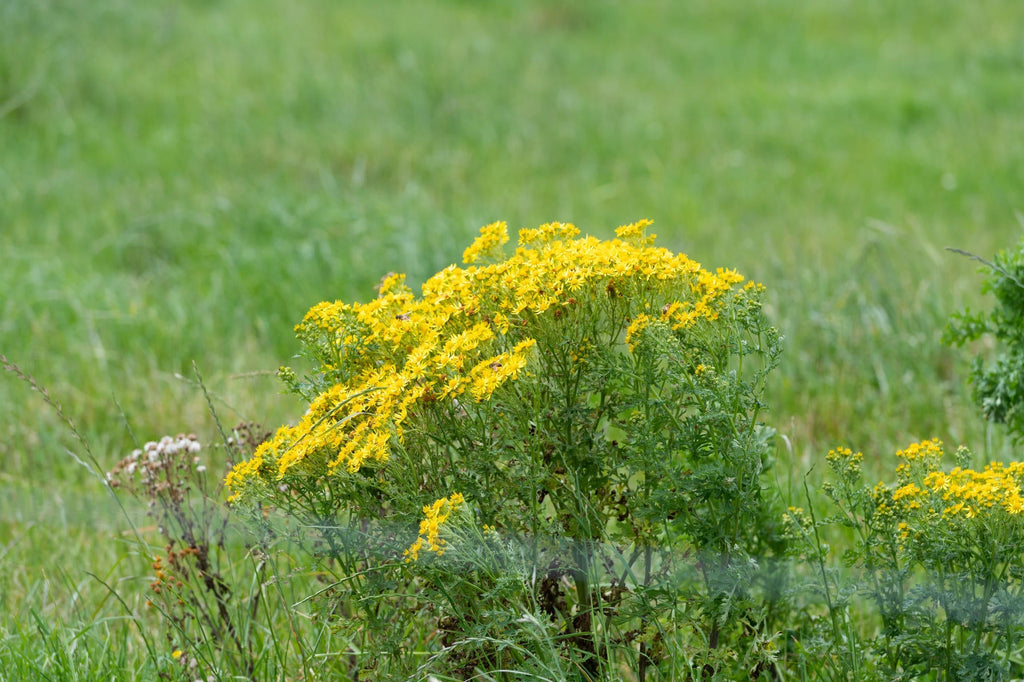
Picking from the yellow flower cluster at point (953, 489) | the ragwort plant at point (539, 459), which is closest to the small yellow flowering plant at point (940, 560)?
the yellow flower cluster at point (953, 489)

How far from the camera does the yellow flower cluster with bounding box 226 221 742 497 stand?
1770 millimetres

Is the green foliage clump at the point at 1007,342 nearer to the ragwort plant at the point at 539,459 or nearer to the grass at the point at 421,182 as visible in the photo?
the ragwort plant at the point at 539,459

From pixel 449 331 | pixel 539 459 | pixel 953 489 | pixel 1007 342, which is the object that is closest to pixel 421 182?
pixel 1007 342

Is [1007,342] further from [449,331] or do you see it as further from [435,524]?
[435,524]

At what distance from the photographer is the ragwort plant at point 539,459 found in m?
1.81

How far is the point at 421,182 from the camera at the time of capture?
7.09 m

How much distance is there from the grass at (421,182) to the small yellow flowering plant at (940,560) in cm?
133

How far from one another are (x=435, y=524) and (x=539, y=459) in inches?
12.4

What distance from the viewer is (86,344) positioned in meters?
4.39

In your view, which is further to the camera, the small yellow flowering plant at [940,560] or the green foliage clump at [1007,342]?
the green foliage clump at [1007,342]

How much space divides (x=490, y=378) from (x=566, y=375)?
10.7 inches

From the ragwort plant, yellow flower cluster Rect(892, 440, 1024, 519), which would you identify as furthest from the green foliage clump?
the ragwort plant

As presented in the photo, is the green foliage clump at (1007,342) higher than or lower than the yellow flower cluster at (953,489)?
higher

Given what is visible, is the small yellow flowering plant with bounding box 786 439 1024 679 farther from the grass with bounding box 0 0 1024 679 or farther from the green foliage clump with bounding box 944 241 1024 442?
the grass with bounding box 0 0 1024 679
